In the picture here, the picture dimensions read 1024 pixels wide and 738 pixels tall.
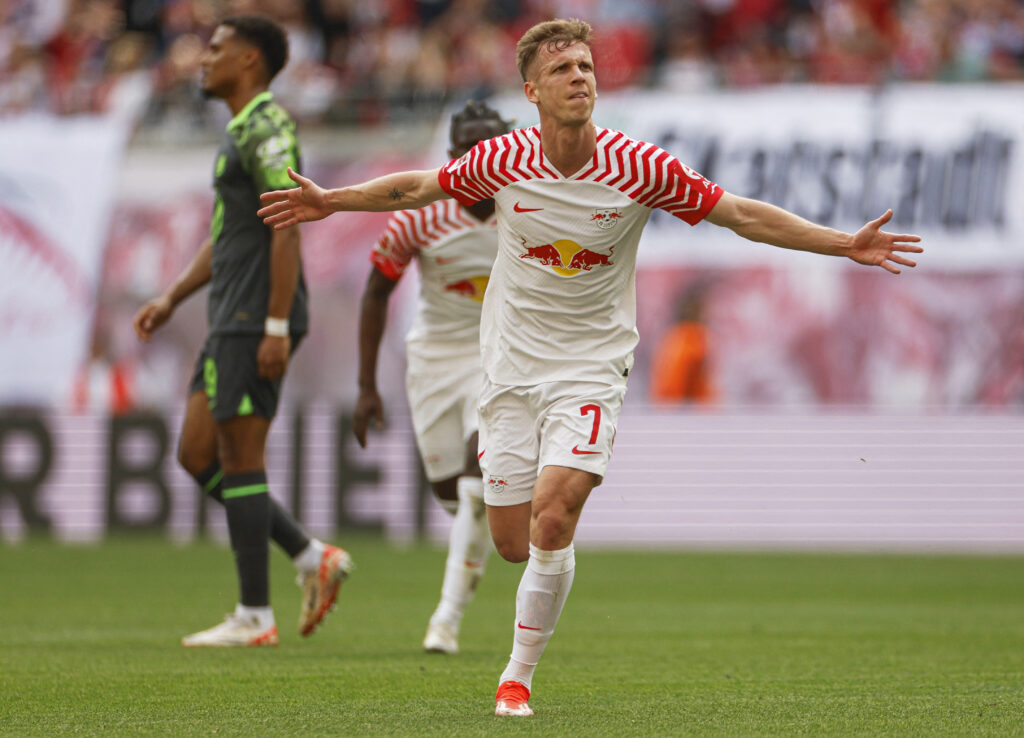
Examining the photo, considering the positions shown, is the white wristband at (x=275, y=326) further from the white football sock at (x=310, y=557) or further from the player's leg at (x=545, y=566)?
the player's leg at (x=545, y=566)

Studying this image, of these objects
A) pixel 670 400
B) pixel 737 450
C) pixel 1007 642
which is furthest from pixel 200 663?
pixel 670 400

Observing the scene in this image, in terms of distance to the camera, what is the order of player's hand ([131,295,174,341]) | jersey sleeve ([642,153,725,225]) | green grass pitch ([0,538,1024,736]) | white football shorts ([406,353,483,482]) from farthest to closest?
player's hand ([131,295,174,341])
white football shorts ([406,353,483,482])
jersey sleeve ([642,153,725,225])
green grass pitch ([0,538,1024,736])

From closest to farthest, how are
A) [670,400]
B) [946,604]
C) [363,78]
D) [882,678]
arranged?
[882,678], [946,604], [670,400], [363,78]

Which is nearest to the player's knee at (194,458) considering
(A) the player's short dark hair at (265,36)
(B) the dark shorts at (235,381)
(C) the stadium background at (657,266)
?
(B) the dark shorts at (235,381)

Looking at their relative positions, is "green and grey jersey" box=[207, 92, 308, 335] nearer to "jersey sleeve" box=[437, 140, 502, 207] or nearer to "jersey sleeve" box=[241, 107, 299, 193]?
"jersey sleeve" box=[241, 107, 299, 193]

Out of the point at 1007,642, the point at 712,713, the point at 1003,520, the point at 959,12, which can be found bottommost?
the point at 1003,520

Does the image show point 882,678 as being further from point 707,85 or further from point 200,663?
point 707,85

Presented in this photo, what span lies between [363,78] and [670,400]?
547 centimetres

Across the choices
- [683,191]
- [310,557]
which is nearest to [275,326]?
[310,557]

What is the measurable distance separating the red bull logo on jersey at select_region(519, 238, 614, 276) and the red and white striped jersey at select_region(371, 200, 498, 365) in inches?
68.4

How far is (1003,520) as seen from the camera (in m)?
14.3

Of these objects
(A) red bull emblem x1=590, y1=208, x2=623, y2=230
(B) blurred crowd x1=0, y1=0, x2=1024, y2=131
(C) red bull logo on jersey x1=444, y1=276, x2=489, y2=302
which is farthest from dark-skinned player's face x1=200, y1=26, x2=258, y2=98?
(B) blurred crowd x1=0, y1=0, x2=1024, y2=131

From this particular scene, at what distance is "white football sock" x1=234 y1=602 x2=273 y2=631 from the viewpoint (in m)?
7.19

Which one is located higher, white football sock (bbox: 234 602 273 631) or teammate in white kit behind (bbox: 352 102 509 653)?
teammate in white kit behind (bbox: 352 102 509 653)
